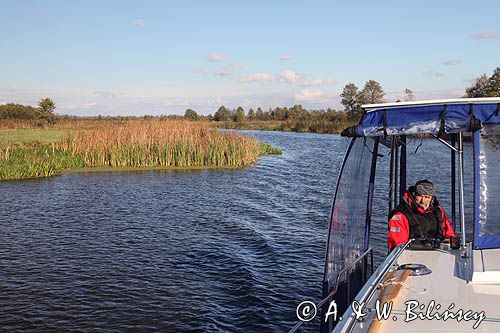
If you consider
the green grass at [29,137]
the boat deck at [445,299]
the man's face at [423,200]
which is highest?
the green grass at [29,137]

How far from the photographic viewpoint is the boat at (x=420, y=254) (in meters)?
3.64

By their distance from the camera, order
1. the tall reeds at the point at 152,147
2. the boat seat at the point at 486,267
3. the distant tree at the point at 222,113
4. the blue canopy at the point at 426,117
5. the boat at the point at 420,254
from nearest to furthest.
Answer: the boat at the point at 420,254, the boat seat at the point at 486,267, the blue canopy at the point at 426,117, the tall reeds at the point at 152,147, the distant tree at the point at 222,113

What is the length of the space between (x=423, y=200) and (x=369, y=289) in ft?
7.17

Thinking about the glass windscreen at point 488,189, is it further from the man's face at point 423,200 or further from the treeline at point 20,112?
the treeline at point 20,112

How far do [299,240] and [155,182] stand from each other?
10.6 meters

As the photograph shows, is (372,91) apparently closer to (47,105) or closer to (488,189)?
(47,105)

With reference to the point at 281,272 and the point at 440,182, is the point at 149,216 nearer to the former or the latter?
the point at 281,272

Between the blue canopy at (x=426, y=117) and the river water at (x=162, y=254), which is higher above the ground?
the blue canopy at (x=426, y=117)

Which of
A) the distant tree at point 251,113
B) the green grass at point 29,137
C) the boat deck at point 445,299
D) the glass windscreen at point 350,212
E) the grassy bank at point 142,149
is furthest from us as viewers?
the distant tree at point 251,113

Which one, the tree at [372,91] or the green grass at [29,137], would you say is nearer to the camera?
the green grass at [29,137]

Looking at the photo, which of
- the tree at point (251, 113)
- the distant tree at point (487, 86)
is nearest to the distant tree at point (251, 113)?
the tree at point (251, 113)

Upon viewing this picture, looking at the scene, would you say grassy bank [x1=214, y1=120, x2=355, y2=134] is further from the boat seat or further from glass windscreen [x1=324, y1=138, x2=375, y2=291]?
the boat seat

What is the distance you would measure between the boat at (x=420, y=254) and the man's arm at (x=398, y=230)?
21cm

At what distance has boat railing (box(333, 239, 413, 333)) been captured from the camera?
11.5 feet
